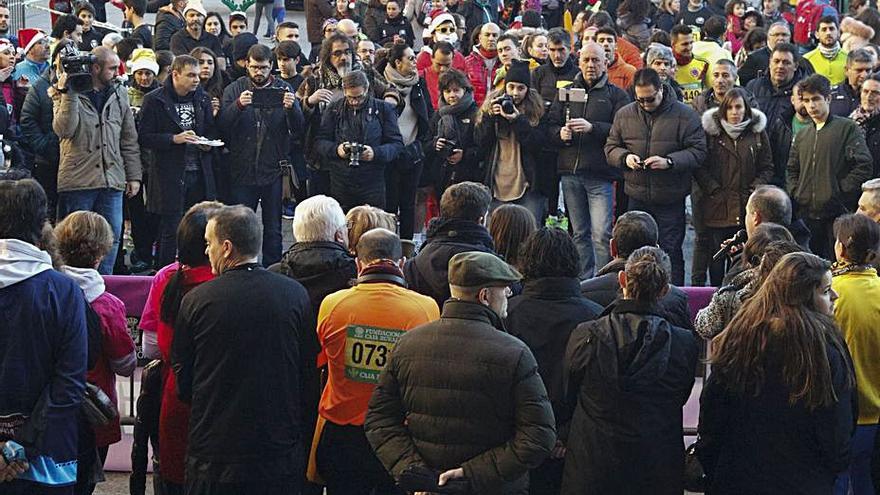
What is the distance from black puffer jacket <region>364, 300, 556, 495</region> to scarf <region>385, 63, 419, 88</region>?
6.59m

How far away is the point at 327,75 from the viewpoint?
11.6 meters

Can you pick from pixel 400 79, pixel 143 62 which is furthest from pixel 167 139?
pixel 400 79

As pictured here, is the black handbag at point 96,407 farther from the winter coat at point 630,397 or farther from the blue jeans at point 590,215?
the blue jeans at point 590,215

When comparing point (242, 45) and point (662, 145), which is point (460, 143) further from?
point (242, 45)

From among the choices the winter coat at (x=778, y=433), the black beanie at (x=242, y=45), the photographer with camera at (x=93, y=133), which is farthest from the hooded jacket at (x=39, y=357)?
the black beanie at (x=242, y=45)

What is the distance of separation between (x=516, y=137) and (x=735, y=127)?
67.5 inches

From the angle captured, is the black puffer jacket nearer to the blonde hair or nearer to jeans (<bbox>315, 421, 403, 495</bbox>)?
jeans (<bbox>315, 421, 403, 495</bbox>)

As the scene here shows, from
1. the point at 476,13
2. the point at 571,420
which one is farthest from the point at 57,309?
the point at 476,13

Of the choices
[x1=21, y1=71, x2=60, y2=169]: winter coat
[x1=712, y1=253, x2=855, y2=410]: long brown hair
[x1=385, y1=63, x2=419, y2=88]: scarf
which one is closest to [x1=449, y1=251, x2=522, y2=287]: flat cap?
[x1=712, y1=253, x2=855, y2=410]: long brown hair

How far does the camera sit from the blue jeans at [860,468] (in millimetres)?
6125

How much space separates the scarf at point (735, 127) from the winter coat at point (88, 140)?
4.66 meters

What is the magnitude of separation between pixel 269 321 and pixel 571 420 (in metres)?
1.36

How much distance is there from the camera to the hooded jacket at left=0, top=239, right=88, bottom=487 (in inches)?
222

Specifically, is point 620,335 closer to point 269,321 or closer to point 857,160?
point 269,321
